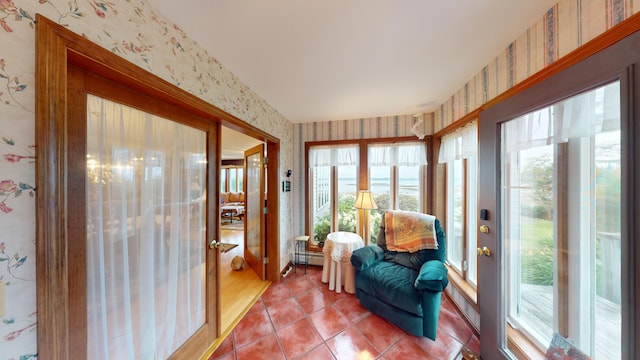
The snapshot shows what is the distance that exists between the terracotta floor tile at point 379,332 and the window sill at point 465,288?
0.71m

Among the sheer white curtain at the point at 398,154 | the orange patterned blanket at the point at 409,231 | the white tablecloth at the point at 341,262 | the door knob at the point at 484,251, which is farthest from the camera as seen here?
the sheer white curtain at the point at 398,154

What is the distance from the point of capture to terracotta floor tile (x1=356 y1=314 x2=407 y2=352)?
1694 mm

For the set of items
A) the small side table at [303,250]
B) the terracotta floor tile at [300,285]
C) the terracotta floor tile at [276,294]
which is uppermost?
the small side table at [303,250]

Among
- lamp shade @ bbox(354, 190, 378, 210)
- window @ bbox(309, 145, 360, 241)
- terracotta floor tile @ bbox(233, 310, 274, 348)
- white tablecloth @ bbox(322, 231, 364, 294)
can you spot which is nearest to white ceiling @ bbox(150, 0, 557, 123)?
window @ bbox(309, 145, 360, 241)

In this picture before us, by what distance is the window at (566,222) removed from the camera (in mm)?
889

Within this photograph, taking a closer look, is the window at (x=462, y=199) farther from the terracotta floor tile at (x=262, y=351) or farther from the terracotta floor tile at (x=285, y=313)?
the terracotta floor tile at (x=262, y=351)

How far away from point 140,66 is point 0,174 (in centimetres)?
71

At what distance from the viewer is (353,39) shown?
1340 mm

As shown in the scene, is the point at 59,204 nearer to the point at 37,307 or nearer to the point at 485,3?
the point at 37,307

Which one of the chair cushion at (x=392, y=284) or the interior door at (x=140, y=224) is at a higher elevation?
the interior door at (x=140, y=224)

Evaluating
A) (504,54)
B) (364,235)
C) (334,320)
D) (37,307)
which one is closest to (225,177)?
(364,235)

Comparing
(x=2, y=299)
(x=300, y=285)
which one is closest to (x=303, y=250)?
(x=300, y=285)

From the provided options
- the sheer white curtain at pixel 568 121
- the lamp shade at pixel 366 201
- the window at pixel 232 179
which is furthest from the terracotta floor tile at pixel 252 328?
the window at pixel 232 179

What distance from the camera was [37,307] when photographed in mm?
670
